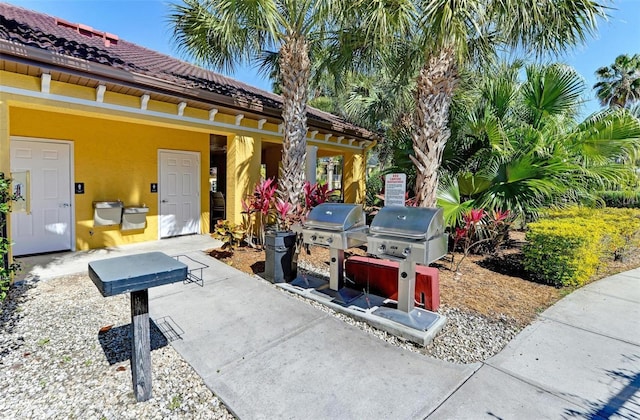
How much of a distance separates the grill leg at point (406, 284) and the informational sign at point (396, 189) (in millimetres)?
1286

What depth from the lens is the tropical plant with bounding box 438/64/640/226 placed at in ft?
23.1

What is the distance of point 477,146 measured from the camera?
→ 8445 mm

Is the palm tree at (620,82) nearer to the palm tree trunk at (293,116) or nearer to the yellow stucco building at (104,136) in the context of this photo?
the yellow stucco building at (104,136)

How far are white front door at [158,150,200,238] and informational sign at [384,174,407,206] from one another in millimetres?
6596

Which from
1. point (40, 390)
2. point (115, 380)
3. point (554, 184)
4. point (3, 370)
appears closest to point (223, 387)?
point (115, 380)

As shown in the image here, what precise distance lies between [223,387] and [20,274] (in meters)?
5.34

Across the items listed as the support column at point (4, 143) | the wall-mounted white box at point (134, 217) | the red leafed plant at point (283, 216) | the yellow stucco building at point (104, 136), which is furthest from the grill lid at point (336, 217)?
A: the wall-mounted white box at point (134, 217)

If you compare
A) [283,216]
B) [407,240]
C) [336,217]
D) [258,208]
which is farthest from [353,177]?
[407,240]

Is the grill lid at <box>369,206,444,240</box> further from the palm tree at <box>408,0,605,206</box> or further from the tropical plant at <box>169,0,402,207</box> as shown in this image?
the tropical plant at <box>169,0,402,207</box>

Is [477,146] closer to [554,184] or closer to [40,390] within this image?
Answer: [554,184]

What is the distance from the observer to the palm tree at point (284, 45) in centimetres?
685

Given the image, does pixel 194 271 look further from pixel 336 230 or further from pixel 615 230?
pixel 615 230

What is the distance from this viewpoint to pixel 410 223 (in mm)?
3854

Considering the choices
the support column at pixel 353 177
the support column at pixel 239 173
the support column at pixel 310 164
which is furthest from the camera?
the support column at pixel 353 177
